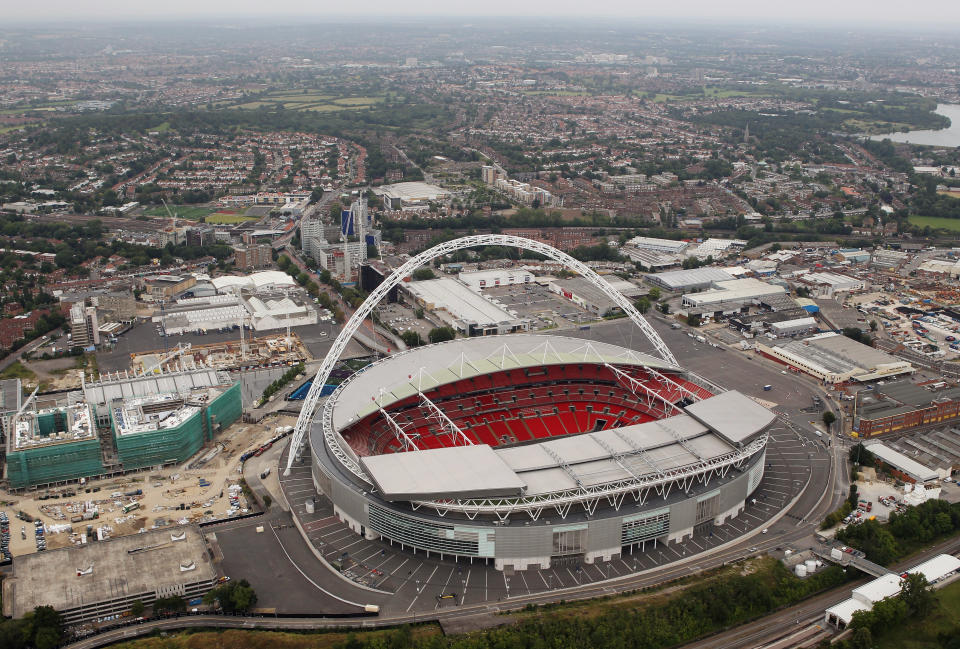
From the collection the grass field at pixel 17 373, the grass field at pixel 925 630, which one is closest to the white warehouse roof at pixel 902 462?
the grass field at pixel 925 630

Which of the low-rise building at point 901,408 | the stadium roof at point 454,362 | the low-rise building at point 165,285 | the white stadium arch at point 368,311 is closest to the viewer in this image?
the white stadium arch at point 368,311

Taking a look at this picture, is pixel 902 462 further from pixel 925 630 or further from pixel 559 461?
pixel 559 461

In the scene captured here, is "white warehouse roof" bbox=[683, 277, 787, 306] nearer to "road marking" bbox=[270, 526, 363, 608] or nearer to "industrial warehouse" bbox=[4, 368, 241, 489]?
"industrial warehouse" bbox=[4, 368, 241, 489]

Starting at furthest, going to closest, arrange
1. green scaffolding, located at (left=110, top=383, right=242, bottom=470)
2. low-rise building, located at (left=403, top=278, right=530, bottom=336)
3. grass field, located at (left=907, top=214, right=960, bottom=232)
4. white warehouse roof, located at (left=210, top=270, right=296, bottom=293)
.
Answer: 1. grass field, located at (left=907, top=214, right=960, bottom=232)
2. white warehouse roof, located at (left=210, top=270, right=296, bottom=293)
3. low-rise building, located at (left=403, top=278, right=530, bottom=336)
4. green scaffolding, located at (left=110, top=383, right=242, bottom=470)

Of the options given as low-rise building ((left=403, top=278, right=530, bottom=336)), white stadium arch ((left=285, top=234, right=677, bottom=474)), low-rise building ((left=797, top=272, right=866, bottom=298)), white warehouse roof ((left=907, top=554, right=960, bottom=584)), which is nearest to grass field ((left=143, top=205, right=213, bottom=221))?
low-rise building ((left=403, top=278, right=530, bottom=336))

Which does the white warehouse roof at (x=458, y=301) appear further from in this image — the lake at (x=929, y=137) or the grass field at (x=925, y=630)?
the lake at (x=929, y=137)

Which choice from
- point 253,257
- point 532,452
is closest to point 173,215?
point 253,257
